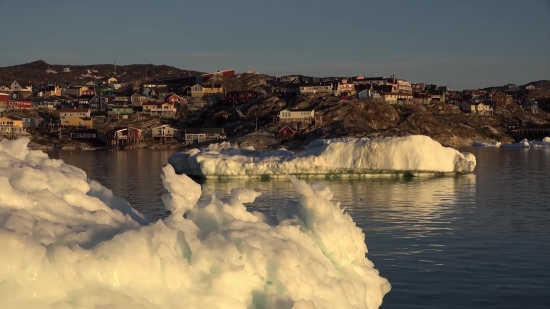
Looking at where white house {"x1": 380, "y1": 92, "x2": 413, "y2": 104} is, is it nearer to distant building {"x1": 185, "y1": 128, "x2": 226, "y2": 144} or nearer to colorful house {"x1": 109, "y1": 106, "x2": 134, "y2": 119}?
distant building {"x1": 185, "y1": 128, "x2": 226, "y2": 144}

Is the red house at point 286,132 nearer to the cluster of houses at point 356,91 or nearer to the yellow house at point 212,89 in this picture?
the cluster of houses at point 356,91

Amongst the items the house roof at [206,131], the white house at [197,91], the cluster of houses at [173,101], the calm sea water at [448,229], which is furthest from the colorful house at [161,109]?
the calm sea water at [448,229]

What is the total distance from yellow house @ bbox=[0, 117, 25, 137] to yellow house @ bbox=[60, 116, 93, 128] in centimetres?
744

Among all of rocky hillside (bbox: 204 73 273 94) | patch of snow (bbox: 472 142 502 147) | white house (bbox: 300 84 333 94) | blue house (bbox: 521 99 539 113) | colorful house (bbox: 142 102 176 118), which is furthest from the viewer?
blue house (bbox: 521 99 539 113)

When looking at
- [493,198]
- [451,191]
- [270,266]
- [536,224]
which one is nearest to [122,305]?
[270,266]

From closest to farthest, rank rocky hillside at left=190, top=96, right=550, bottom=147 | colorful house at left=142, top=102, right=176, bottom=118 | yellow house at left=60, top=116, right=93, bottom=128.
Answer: rocky hillside at left=190, top=96, right=550, bottom=147 < yellow house at left=60, top=116, right=93, bottom=128 < colorful house at left=142, top=102, right=176, bottom=118

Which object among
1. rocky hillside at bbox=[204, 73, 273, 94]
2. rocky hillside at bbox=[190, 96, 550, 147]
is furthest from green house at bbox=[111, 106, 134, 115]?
rocky hillside at bbox=[204, 73, 273, 94]

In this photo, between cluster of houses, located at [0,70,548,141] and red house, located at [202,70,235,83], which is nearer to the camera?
cluster of houses, located at [0,70,548,141]

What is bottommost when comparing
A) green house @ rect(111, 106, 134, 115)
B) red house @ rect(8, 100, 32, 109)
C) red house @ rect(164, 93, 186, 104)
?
green house @ rect(111, 106, 134, 115)

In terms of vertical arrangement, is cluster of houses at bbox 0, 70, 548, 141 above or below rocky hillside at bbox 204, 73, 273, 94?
below

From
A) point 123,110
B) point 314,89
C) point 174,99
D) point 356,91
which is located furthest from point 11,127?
point 356,91

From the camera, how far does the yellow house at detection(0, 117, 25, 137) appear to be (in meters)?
98.8

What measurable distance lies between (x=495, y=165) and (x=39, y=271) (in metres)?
52.7

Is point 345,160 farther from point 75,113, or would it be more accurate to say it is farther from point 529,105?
point 529,105
